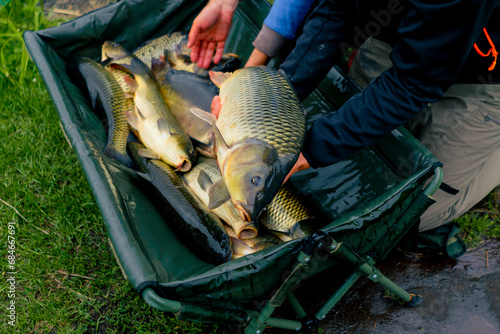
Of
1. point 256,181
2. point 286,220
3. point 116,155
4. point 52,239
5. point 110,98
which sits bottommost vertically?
point 52,239

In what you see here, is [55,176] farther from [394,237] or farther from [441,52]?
[441,52]

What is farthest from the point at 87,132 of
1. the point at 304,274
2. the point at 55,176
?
the point at 304,274

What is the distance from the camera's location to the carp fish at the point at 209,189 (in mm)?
1756

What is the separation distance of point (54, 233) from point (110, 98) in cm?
81

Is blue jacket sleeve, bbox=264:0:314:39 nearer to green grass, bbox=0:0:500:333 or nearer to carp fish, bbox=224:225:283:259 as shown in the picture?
carp fish, bbox=224:225:283:259

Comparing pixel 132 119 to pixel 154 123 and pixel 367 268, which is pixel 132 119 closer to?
pixel 154 123

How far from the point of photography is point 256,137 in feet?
4.49

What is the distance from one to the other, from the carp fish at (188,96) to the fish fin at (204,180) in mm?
256

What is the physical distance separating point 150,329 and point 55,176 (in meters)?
1.14

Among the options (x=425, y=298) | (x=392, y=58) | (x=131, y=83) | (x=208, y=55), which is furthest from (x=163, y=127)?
(x=425, y=298)

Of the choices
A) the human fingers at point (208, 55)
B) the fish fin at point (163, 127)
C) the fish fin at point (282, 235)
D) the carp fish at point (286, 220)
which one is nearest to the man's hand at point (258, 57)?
the human fingers at point (208, 55)

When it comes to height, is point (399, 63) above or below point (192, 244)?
above

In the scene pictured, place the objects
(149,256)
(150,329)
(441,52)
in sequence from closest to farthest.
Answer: (441,52), (149,256), (150,329)

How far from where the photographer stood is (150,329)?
1.92 metres
